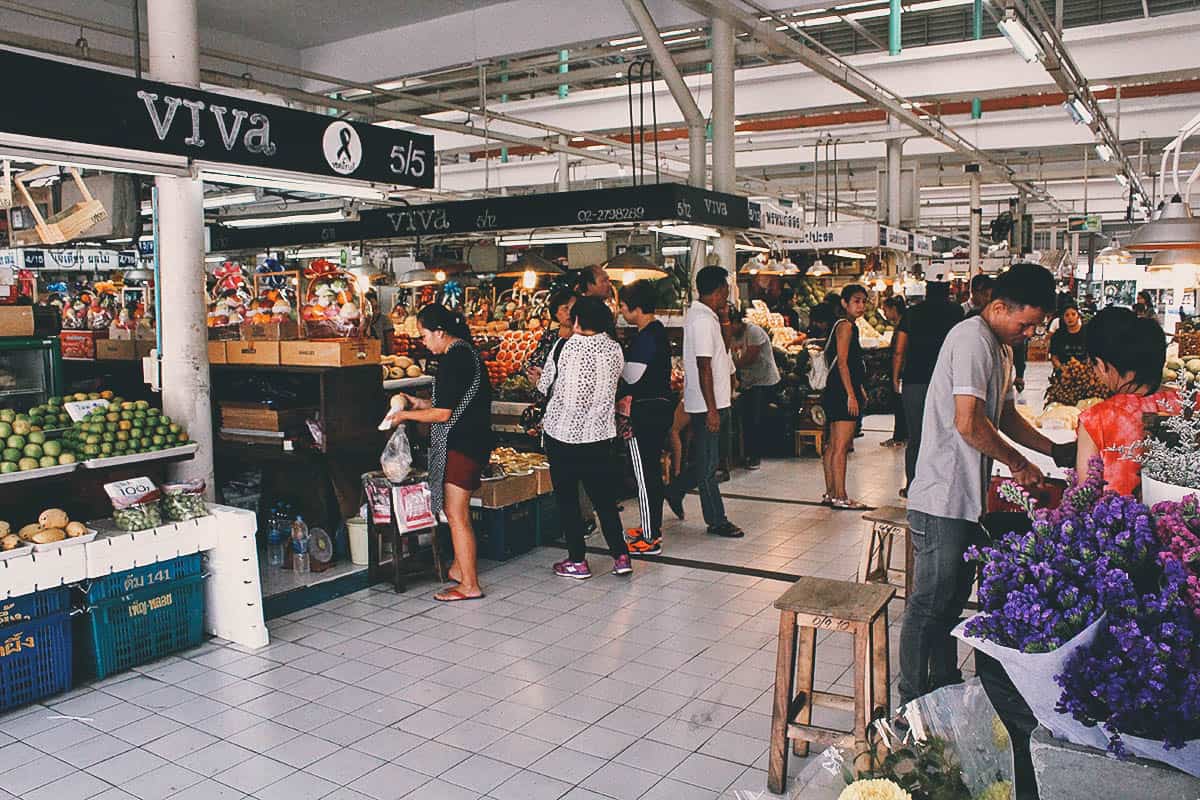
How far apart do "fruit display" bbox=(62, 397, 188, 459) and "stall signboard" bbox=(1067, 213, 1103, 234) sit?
16.0 meters

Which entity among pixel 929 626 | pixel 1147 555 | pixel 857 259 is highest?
pixel 857 259

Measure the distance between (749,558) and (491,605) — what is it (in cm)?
184

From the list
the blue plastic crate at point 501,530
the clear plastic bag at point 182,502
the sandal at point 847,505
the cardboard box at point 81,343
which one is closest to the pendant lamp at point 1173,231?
the blue plastic crate at point 501,530

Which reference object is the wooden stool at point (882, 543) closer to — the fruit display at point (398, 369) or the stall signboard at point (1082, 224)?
the fruit display at point (398, 369)

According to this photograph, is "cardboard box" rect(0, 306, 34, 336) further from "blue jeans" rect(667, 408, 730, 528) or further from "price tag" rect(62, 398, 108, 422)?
"blue jeans" rect(667, 408, 730, 528)

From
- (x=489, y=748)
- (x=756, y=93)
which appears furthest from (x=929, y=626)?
(x=756, y=93)

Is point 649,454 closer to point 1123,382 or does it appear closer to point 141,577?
point 141,577

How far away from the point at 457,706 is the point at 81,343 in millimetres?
5259

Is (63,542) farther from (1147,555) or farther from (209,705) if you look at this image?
(1147,555)

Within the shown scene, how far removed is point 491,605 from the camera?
220 inches

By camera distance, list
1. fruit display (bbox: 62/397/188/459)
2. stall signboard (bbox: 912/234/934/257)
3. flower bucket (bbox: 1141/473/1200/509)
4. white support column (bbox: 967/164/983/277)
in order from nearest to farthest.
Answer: flower bucket (bbox: 1141/473/1200/509), fruit display (bbox: 62/397/188/459), stall signboard (bbox: 912/234/934/257), white support column (bbox: 967/164/983/277)

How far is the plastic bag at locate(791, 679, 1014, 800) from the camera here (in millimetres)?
2025

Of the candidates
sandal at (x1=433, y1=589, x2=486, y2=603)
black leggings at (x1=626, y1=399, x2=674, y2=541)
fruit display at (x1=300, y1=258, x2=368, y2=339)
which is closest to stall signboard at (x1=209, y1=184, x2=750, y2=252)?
black leggings at (x1=626, y1=399, x2=674, y2=541)

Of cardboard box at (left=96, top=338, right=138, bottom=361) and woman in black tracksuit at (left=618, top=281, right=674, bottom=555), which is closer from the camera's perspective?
woman in black tracksuit at (left=618, top=281, right=674, bottom=555)
